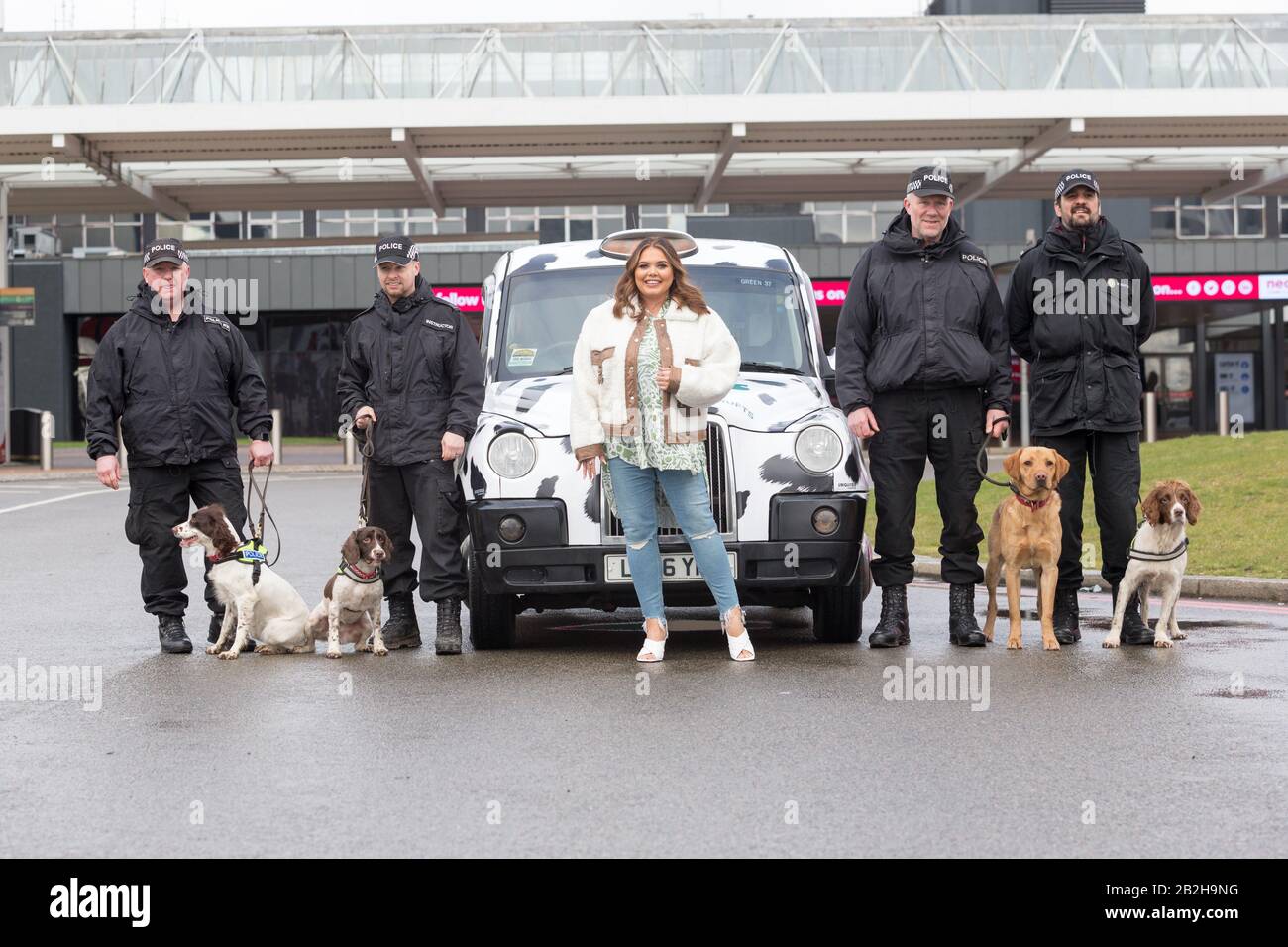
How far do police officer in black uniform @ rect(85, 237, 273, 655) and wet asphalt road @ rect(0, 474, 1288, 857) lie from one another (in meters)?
0.48

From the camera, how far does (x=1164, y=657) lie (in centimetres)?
823

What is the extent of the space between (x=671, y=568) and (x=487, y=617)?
1032 mm

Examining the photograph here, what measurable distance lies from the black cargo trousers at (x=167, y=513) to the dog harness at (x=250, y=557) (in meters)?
0.17

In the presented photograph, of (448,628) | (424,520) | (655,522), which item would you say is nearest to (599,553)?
(655,522)

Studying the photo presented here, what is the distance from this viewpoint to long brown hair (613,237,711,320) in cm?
802

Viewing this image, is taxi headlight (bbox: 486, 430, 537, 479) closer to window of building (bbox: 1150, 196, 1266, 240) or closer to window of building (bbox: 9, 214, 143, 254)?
window of building (bbox: 1150, 196, 1266, 240)

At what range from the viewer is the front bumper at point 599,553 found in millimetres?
8188

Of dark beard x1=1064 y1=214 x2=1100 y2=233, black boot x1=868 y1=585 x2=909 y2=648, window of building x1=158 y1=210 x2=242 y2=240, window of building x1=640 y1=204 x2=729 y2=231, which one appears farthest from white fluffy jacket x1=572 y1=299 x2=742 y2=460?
window of building x1=158 y1=210 x2=242 y2=240

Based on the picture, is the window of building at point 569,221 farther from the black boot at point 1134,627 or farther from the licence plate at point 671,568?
the licence plate at point 671,568

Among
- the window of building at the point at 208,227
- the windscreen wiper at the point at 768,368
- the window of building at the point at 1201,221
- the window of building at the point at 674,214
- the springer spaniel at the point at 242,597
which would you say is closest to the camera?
the springer spaniel at the point at 242,597

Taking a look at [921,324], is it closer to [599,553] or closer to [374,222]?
[599,553]

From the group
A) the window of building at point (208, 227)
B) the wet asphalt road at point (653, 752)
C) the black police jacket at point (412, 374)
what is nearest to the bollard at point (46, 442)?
the window of building at point (208, 227)

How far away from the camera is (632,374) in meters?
7.98

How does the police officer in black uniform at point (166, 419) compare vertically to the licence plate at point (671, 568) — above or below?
above
